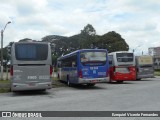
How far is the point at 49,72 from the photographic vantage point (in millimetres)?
19391

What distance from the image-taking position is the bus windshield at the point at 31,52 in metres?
18.9

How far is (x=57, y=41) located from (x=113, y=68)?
80633mm

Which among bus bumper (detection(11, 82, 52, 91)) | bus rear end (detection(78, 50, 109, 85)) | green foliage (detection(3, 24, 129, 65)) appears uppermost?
green foliage (detection(3, 24, 129, 65))

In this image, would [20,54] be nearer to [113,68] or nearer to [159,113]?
[159,113]

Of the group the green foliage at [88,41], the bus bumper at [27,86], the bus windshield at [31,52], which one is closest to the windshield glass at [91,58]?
the bus windshield at [31,52]

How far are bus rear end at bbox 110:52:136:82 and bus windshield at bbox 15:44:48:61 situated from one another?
1144cm

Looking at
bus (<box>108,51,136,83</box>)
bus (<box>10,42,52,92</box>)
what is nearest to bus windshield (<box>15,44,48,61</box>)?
bus (<box>10,42,52,92</box>)

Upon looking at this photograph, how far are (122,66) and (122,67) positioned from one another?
9 cm

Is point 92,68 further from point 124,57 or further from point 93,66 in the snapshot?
point 124,57

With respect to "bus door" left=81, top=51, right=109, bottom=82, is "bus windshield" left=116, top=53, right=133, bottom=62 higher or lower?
higher

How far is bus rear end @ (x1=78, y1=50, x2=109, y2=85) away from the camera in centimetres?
2314

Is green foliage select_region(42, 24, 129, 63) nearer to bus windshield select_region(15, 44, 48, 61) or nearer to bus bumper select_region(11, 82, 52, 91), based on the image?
bus windshield select_region(15, 44, 48, 61)

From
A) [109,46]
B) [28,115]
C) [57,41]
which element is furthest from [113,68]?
[57,41]

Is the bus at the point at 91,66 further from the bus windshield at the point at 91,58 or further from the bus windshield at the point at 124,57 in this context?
the bus windshield at the point at 124,57
